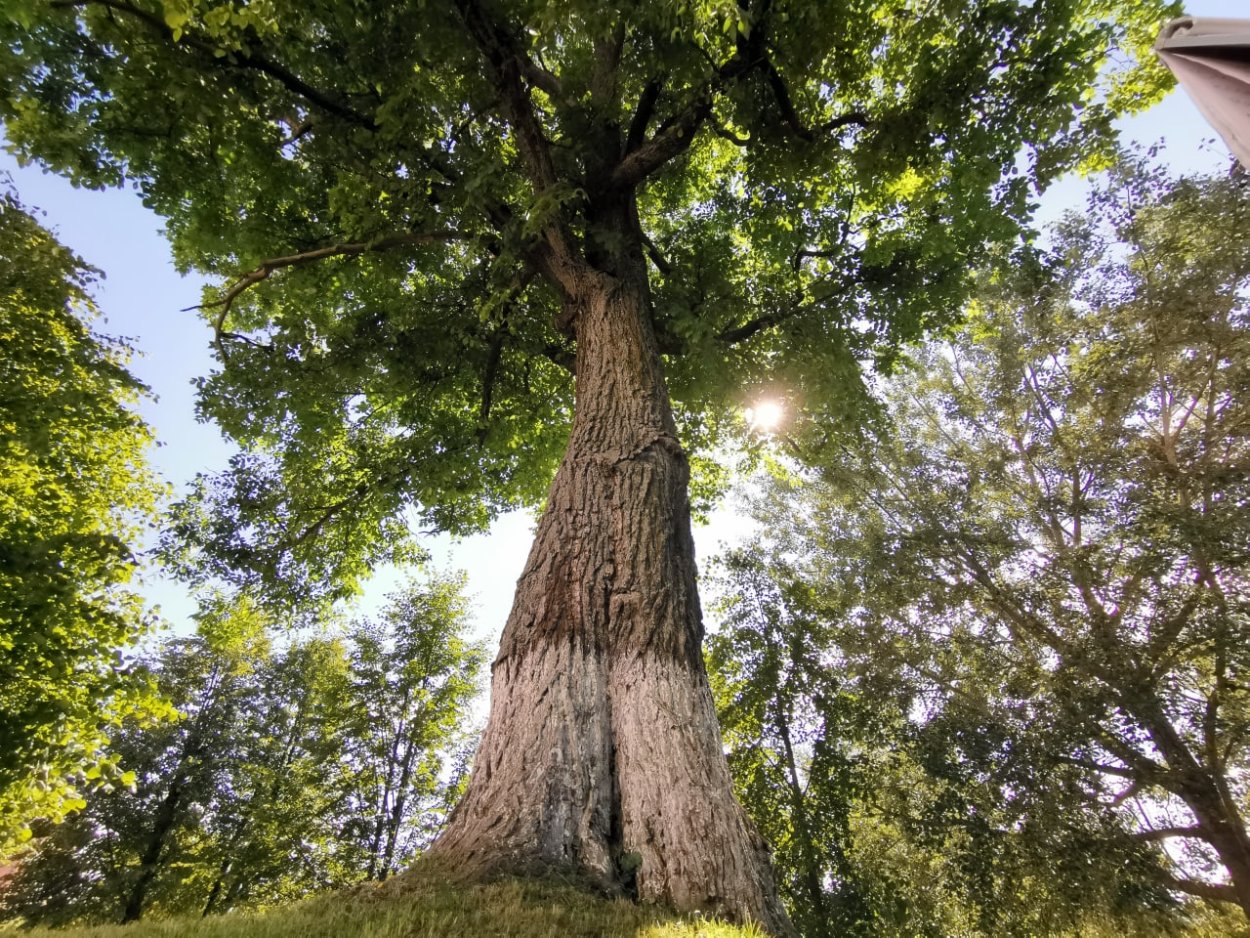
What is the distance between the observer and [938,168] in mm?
6996

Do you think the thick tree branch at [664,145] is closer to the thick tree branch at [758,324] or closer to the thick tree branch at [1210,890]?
the thick tree branch at [758,324]

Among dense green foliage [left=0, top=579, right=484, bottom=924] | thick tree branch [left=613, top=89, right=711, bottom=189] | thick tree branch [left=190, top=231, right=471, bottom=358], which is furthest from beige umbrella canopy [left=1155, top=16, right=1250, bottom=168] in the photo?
dense green foliage [left=0, top=579, right=484, bottom=924]

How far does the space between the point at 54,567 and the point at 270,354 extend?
3.88 meters

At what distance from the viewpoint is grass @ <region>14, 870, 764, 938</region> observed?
5.42ft

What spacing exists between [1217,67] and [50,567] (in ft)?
36.0

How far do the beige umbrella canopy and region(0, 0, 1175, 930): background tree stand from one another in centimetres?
292

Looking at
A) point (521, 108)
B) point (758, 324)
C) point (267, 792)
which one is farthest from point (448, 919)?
point (267, 792)

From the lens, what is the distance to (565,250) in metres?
5.68

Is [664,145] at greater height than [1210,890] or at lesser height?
greater

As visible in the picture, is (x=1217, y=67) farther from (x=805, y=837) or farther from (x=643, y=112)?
(x=805, y=837)

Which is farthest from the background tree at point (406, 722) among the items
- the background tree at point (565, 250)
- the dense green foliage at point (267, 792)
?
the background tree at point (565, 250)

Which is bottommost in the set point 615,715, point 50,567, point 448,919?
point 448,919

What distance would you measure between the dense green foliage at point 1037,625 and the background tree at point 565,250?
2.34 meters

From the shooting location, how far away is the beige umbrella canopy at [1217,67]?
1.40m
